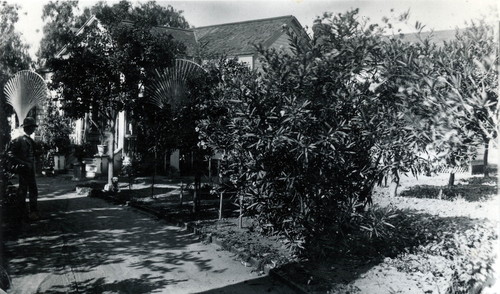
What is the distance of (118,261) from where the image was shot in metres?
6.89

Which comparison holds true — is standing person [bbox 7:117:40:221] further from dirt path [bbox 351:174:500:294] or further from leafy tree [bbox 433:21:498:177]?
leafy tree [bbox 433:21:498:177]

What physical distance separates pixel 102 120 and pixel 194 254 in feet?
53.1

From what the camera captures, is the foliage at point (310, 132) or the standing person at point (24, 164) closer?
the foliage at point (310, 132)

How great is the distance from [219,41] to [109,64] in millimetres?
14511

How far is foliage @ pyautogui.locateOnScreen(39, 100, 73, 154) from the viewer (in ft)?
68.6

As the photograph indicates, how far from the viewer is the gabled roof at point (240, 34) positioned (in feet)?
81.0

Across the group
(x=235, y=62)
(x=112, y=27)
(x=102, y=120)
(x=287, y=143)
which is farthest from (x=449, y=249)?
(x=102, y=120)

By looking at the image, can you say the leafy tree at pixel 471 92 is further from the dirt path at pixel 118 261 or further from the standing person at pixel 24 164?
the standing person at pixel 24 164

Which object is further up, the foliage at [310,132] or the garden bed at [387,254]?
the foliage at [310,132]

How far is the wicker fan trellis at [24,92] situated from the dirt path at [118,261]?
298 cm

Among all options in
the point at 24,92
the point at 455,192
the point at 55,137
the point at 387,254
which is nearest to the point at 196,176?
the point at 24,92

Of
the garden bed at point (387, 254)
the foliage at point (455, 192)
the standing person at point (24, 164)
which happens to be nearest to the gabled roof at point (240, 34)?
the foliage at point (455, 192)

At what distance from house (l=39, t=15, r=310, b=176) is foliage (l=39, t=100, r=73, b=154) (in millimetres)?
1315

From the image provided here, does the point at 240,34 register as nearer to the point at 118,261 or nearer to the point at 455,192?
the point at 455,192
